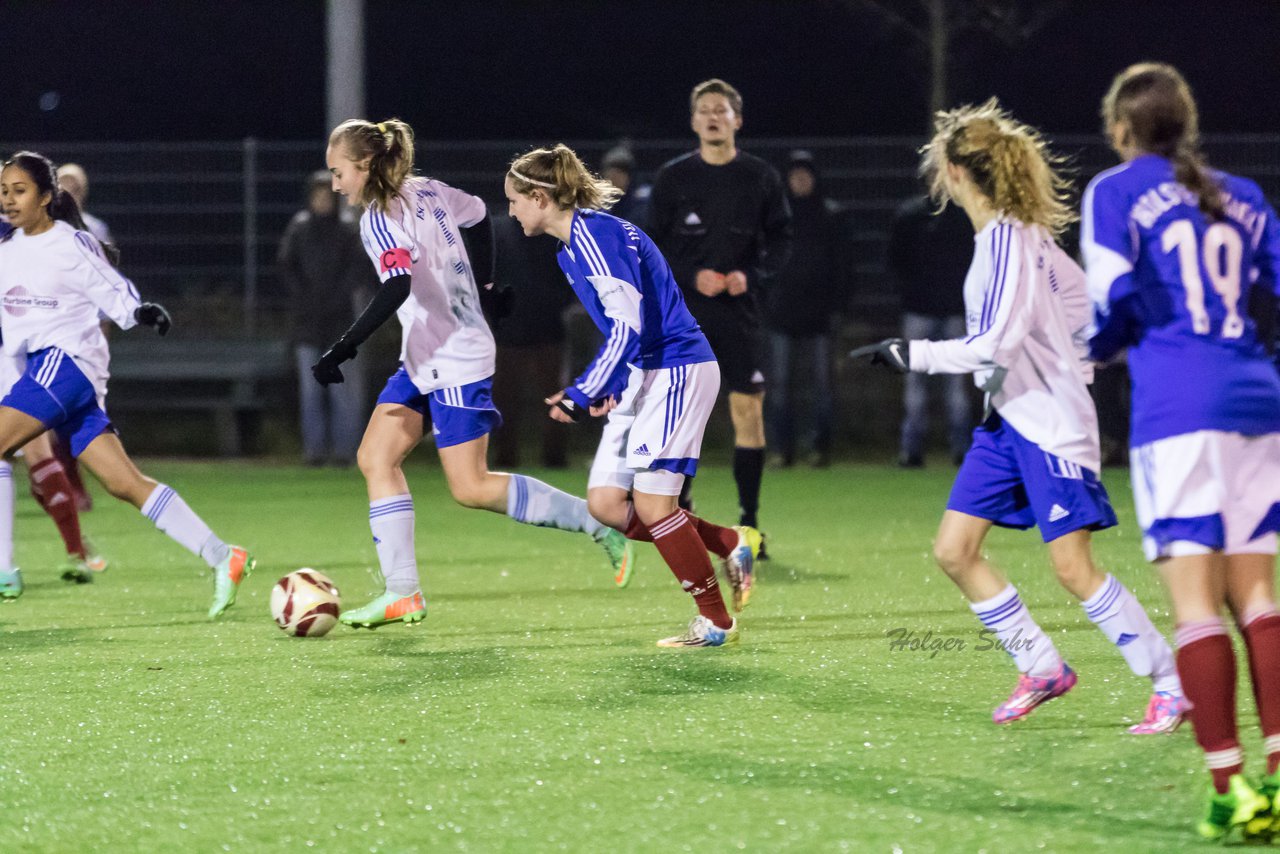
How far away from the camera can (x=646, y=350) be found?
5848 mm

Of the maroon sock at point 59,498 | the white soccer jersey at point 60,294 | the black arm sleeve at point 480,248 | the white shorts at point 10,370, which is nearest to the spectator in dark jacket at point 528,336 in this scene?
the maroon sock at point 59,498

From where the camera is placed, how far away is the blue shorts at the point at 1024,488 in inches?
181

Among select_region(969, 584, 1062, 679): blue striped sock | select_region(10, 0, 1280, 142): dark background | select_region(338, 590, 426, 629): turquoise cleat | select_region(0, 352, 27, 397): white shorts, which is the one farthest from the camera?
select_region(10, 0, 1280, 142): dark background

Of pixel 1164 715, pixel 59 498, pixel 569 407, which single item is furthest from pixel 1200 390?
pixel 59 498

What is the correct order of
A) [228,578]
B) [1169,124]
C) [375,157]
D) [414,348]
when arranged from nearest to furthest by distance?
[1169,124], [375,157], [414,348], [228,578]

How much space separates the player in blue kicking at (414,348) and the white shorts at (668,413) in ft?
2.09

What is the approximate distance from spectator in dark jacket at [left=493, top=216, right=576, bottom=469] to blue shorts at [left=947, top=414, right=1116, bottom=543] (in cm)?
800

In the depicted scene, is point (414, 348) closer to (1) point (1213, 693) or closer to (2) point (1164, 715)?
(2) point (1164, 715)

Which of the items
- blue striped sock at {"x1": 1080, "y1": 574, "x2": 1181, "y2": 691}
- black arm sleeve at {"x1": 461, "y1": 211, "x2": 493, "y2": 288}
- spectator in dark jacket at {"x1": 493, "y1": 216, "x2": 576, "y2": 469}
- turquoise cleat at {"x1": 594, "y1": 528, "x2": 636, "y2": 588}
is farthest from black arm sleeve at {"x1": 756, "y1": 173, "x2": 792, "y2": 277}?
spectator in dark jacket at {"x1": 493, "y1": 216, "x2": 576, "y2": 469}

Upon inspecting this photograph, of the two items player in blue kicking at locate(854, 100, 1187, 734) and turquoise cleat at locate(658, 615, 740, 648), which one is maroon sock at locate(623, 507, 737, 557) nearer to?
turquoise cleat at locate(658, 615, 740, 648)

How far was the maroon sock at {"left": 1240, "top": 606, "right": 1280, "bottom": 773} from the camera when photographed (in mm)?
3713

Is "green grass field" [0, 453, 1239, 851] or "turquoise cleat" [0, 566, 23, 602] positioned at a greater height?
"green grass field" [0, 453, 1239, 851]

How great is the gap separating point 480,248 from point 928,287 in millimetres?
6647

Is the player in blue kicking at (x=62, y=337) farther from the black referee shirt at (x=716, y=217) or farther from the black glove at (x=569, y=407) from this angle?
the black referee shirt at (x=716, y=217)
